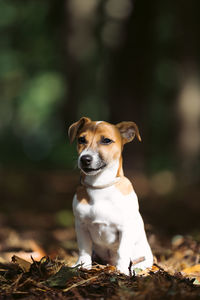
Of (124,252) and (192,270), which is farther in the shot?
(192,270)

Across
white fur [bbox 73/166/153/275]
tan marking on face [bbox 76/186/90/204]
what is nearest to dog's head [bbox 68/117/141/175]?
white fur [bbox 73/166/153/275]

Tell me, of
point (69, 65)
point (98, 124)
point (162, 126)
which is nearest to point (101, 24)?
point (69, 65)

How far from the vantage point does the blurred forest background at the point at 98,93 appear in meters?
7.34

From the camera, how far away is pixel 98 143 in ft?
8.68

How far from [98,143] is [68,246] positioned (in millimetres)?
1833

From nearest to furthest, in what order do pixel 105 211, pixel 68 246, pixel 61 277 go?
pixel 61 277, pixel 105 211, pixel 68 246

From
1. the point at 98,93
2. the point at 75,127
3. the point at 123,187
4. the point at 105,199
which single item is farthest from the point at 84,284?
the point at 98,93

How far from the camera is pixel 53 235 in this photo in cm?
Result: 482

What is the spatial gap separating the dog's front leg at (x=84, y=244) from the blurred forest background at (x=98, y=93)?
2093mm

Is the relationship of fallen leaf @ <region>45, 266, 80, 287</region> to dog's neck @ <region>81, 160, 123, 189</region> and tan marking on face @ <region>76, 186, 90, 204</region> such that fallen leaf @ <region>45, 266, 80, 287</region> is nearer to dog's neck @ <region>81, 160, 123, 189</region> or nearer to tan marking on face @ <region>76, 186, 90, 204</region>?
tan marking on face @ <region>76, 186, 90, 204</region>

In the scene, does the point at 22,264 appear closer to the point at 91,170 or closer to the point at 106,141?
the point at 91,170

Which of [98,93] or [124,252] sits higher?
[124,252]

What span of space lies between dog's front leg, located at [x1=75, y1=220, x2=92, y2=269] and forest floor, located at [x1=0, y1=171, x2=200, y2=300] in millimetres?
125

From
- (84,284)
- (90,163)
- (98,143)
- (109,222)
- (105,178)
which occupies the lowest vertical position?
(84,284)
